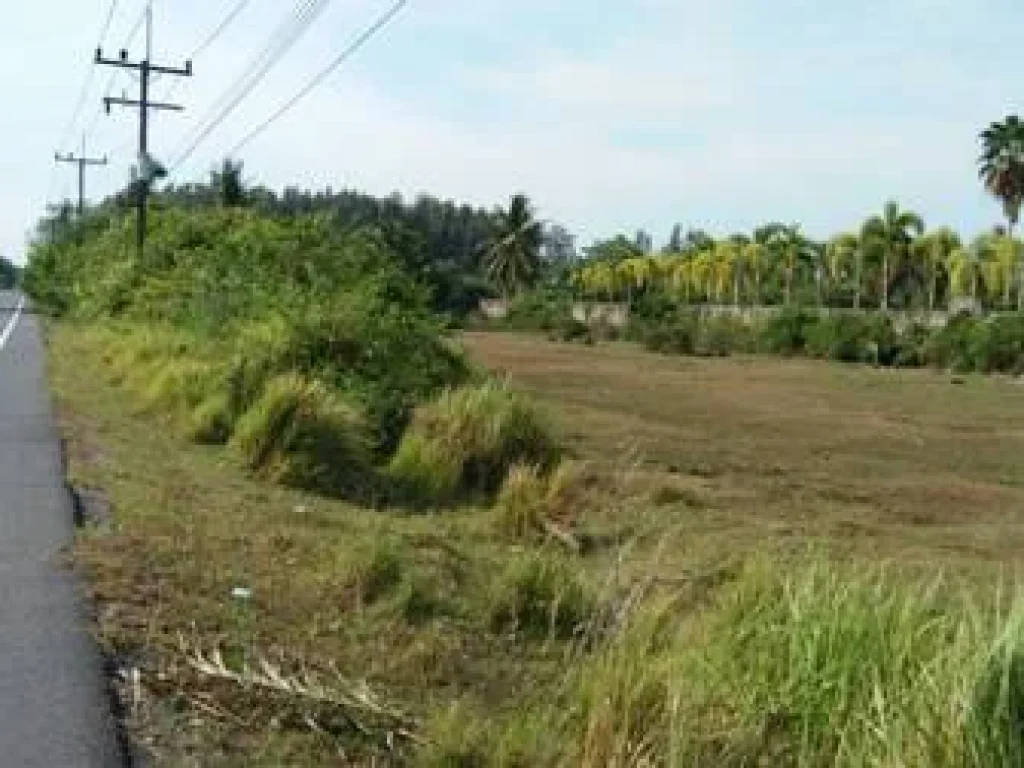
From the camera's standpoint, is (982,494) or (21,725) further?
(982,494)

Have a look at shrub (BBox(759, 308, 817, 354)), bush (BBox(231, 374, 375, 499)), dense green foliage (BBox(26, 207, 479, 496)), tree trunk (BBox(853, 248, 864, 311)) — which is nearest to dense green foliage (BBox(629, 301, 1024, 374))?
shrub (BBox(759, 308, 817, 354))

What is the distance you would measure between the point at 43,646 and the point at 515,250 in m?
129

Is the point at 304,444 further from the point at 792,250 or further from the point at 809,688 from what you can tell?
the point at 792,250

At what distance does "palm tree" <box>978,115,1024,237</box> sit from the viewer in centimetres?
9812

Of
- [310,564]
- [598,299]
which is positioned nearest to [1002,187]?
[598,299]

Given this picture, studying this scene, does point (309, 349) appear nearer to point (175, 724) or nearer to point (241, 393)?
point (241, 393)

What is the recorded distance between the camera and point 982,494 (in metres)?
26.4

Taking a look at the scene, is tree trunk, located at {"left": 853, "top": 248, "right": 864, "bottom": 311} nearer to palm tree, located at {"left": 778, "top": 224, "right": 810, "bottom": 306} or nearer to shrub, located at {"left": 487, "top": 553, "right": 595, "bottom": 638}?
palm tree, located at {"left": 778, "top": 224, "right": 810, "bottom": 306}

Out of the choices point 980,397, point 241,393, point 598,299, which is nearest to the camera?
point 241,393

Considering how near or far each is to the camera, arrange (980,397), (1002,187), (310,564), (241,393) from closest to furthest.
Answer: (310,564) → (241,393) → (980,397) → (1002,187)

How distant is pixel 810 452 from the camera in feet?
107

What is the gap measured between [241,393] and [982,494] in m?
13.0

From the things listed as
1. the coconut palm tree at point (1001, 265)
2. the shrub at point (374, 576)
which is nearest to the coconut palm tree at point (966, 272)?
the coconut palm tree at point (1001, 265)

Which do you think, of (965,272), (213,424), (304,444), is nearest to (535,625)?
(304,444)
